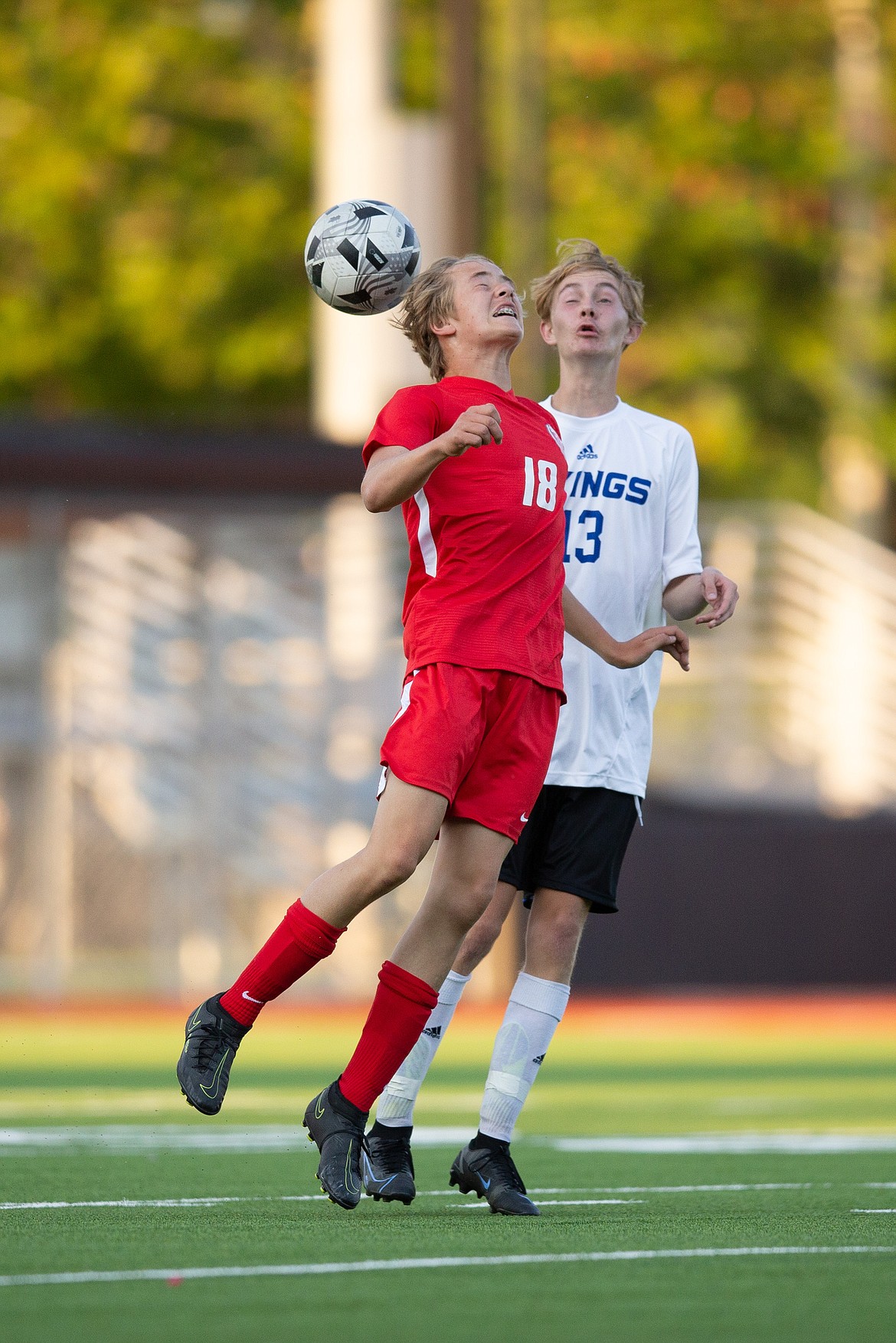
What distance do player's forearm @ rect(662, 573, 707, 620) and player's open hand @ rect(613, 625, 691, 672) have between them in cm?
22

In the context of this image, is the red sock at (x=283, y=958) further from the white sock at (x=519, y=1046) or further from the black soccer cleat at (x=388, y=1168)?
the white sock at (x=519, y=1046)

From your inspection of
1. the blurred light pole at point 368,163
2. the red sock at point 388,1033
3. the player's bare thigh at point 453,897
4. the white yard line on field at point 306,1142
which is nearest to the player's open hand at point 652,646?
the player's bare thigh at point 453,897

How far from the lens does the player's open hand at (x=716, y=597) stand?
5.74 metres

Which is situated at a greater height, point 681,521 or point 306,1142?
point 681,521

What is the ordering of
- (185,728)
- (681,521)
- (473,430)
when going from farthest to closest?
(185,728), (681,521), (473,430)

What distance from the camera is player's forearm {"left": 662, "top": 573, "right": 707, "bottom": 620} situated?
19.8 feet

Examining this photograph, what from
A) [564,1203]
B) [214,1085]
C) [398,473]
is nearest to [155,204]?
[564,1203]

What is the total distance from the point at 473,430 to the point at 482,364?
61 cm

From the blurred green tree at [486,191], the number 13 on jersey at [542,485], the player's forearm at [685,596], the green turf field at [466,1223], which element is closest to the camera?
the green turf field at [466,1223]

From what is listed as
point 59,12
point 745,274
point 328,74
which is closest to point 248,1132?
point 328,74

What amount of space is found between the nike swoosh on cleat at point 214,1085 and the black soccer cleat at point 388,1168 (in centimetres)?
48

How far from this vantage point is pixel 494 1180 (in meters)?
5.55

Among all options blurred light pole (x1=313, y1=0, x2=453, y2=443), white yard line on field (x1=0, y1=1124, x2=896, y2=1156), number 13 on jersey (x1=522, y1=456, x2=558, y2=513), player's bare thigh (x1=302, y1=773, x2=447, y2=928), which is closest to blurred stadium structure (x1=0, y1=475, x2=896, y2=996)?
blurred light pole (x1=313, y1=0, x2=453, y2=443)

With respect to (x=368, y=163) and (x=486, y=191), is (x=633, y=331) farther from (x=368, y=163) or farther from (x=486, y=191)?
(x=486, y=191)
